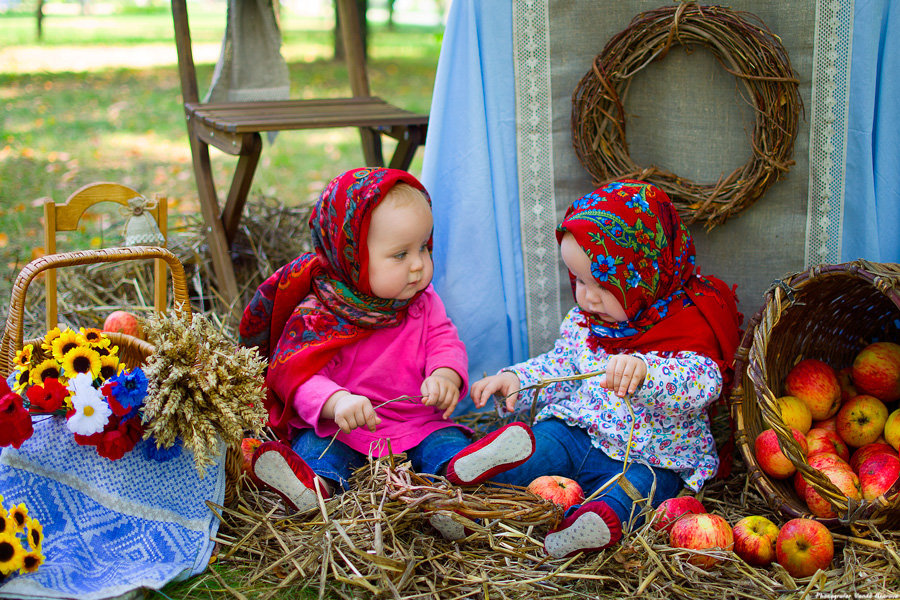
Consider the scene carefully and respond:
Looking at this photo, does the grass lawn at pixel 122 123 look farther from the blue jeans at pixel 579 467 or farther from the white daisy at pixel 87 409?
the blue jeans at pixel 579 467

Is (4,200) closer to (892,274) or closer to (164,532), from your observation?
(164,532)

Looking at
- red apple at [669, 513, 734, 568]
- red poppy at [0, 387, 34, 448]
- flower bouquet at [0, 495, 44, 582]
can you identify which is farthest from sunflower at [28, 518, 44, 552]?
red apple at [669, 513, 734, 568]

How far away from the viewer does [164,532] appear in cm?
230

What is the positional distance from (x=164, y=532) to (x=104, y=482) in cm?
23

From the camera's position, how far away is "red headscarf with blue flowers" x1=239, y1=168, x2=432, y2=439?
8.57 feet

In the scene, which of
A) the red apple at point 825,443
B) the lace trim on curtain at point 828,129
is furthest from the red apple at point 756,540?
the lace trim on curtain at point 828,129

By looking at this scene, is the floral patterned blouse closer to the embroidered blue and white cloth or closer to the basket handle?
the embroidered blue and white cloth

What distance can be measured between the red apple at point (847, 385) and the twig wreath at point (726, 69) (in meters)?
0.74

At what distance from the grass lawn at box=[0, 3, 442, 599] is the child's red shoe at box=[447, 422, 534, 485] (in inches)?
22.9

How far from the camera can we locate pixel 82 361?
2262 mm

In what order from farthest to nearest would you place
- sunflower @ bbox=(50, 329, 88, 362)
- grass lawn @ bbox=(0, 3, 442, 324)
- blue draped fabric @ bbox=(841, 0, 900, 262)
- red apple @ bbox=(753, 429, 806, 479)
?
grass lawn @ bbox=(0, 3, 442, 324) → blue draped fabric @ bbox=(841, 0, 900, 262) → red apple @ bbox=(753, 429, 806, 479) → sunflower @ bbox=(50, 329, 88, 362)

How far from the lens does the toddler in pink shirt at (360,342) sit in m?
2.61

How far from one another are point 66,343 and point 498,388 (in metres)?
1.41

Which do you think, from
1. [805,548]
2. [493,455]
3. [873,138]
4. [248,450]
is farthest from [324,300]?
[873,138]
